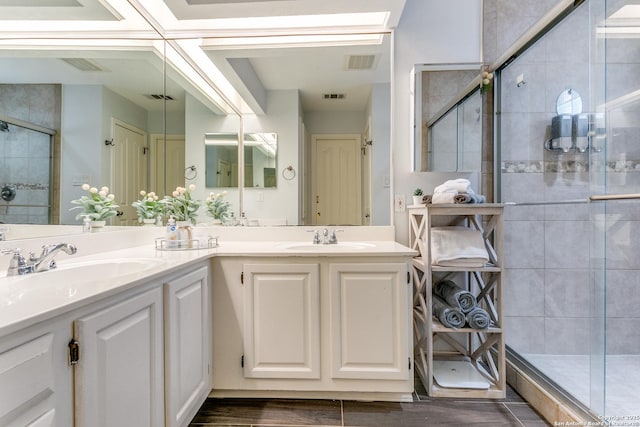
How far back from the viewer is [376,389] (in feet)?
5.08

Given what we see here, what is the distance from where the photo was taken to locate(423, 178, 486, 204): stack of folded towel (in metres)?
1.66

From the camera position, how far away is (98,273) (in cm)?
128

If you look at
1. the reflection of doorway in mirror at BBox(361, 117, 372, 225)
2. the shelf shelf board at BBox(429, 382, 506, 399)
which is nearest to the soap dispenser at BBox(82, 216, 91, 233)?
the reflection of doorway in mirror at BBox(361, 117, 372, 225)

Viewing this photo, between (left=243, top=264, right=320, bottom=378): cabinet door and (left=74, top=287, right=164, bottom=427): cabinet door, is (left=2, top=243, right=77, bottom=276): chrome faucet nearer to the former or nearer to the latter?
(left=74, top=287, right=164, bottom=427): cabinet door

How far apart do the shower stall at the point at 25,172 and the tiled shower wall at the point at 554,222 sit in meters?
2.52

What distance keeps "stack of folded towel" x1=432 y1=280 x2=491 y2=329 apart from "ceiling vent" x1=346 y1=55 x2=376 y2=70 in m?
1.54

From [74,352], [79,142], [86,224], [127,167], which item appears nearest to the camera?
[74,352]

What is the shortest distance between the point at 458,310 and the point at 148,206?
6.62ft

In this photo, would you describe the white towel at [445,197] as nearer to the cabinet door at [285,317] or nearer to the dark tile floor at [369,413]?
the cabinet door at [285,317]

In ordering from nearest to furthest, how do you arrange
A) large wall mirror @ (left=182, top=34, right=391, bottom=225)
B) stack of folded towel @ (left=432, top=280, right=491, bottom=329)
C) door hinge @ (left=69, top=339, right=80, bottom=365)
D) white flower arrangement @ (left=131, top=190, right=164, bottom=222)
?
door hinge @ (left=69, top=339, right=80, bottom=365)
stack of folded towel @ (left=432, top=280, right=491, bottom=329)
white flower arrangement @ (left=131, top=190, right=164, bottom=222)
large wall mirror @ (left=182, top=34, right=391, bottom=225)

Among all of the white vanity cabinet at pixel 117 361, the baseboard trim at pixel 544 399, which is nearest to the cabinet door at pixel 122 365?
the white vanity cabinet at pixel 117 361

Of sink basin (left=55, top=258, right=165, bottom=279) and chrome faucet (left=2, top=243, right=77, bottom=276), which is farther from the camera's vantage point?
sink basin (left=55, top=258, right=165, bottom=279)

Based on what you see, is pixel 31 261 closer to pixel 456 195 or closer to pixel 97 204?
pixel 97 204

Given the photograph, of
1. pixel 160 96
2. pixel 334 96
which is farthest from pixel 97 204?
pixel 334 96
